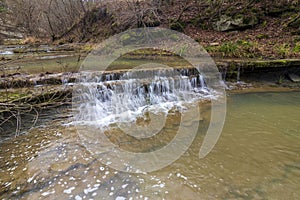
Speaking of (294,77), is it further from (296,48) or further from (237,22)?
(237,22)

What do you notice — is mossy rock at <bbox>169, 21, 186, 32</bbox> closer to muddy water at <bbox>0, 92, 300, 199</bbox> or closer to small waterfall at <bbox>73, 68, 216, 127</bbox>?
small waterfall at <bbox>73, 68, 216, 127</bbox>

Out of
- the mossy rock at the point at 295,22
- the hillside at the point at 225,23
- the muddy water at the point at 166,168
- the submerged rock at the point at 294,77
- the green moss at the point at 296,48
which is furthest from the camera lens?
the mossy rock at the point at 295,22

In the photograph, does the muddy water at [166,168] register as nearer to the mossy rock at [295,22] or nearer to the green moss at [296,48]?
the green moss at [296,48]

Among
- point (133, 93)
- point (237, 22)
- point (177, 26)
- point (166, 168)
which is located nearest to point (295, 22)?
point (237, 22)

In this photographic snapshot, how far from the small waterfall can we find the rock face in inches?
240

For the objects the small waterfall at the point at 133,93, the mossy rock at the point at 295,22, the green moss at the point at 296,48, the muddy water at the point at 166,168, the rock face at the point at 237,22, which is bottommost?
the muddy water at the point at 166,168

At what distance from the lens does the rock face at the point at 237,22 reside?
37.4 feet

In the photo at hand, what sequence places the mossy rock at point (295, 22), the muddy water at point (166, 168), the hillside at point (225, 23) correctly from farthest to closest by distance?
the mossy rock at point (295, 22) → the hillside at point (225, 23) → the muddy water at point (166, 168)

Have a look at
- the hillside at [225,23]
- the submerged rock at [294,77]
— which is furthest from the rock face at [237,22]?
the submerged rock at [294,77]

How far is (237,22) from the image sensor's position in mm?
Result: 11531

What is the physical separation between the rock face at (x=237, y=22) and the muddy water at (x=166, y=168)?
8705 millimetres

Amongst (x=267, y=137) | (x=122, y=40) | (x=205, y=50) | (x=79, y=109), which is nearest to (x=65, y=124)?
(x=79, y=109)

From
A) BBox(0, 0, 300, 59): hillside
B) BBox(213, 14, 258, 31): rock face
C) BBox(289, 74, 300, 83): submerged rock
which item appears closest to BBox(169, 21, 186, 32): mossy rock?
BBox(0, 0, 300, 59): hillside

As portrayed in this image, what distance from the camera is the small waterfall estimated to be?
521 cm
